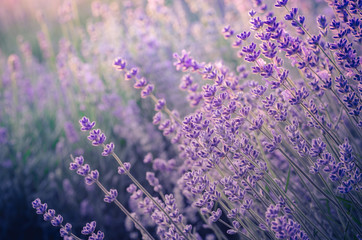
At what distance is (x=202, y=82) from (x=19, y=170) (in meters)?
2.11

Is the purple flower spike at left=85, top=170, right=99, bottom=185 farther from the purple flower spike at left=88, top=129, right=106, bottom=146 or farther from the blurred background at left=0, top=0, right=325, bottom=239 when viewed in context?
the blurred background at left=0, top=0, right=325, bottom=239

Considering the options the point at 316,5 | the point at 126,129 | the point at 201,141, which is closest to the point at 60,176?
the point at 126,129

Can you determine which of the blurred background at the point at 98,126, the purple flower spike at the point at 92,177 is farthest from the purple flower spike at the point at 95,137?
the blurred background at the point at 98,126

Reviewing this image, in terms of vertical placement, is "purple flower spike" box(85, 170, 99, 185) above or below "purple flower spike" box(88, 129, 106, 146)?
below

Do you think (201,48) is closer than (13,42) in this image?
Yes

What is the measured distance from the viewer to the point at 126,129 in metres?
3.04

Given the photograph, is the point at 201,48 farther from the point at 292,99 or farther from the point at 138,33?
the point at 292,99

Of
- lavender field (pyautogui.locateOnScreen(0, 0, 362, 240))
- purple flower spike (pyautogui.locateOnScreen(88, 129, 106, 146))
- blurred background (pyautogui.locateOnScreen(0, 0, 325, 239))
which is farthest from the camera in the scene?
blurred background (pyautogui.locateOnScreen(0, 0, 325, 239))

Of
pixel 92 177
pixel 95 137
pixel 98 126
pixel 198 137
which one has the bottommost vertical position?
pixel 198 137

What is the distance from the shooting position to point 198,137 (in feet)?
4.45

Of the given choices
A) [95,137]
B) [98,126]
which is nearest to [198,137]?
[95,137]

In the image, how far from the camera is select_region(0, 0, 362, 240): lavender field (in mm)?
1196

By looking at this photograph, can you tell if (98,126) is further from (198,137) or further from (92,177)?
(198,137)

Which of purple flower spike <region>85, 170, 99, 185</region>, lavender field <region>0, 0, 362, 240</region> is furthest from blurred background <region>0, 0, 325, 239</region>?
purple flower spike <region>85, 170, 99, 185</region>
